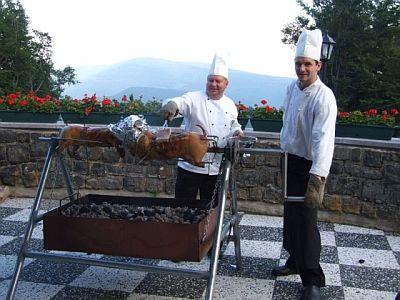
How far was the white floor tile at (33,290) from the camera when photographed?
3074mm

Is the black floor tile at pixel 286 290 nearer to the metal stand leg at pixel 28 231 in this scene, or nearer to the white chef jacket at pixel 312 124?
the white chef jacket at pixel 312 124

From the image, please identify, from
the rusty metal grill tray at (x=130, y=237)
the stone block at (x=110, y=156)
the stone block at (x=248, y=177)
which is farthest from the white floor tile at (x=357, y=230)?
the stone block at (x=110, y=156)

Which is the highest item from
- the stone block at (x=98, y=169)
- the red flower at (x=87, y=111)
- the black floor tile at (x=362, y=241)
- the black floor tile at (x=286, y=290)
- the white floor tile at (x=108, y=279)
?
the red flower at (x=87, y=111)

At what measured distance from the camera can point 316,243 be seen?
3066 mm

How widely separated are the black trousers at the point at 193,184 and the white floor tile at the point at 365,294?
111 cm

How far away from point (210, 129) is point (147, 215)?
2.59 ft

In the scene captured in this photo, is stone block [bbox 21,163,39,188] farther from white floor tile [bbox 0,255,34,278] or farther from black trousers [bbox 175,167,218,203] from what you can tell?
black trousers [bbox 175,167,218,203]

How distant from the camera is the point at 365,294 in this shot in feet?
10.4

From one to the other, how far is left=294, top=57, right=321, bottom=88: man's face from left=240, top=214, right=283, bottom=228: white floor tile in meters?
2.06

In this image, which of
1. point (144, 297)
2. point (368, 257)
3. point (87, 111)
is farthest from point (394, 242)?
point (87, 111)

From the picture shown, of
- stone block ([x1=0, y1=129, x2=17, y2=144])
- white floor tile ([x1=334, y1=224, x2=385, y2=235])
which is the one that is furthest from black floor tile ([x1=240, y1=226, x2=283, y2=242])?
stone block ([x1=0, y1=129, x2=17, y2=144])

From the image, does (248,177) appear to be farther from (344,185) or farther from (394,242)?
(394,242)

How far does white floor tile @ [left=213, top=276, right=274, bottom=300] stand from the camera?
3.13m

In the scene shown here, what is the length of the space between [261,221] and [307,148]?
1945 millimetres
